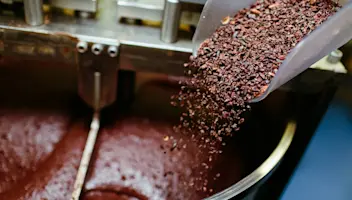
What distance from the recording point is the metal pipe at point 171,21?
103 cm

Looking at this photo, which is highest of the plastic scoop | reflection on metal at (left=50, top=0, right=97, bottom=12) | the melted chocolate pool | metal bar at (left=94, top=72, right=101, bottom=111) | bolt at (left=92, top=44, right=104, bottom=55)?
the plastic scoop

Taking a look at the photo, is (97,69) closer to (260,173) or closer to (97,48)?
(97,48)

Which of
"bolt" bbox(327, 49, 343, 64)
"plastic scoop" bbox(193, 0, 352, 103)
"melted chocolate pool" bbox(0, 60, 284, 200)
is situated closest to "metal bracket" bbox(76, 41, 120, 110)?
"melted chocolate pool" bbox(0, 60, 284, 200)

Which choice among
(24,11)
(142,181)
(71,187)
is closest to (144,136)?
(142,181)

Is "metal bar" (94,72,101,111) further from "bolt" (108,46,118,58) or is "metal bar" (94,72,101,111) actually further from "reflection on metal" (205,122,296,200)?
"reflection on metal" (205,122,296,200)

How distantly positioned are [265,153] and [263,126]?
0.39 feet

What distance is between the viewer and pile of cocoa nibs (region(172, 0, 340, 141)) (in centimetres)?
88

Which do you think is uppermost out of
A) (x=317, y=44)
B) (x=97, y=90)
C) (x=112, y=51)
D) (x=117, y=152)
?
(x=317, y=44)

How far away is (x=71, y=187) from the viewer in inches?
42.1

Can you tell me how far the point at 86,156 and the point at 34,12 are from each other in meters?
0.39

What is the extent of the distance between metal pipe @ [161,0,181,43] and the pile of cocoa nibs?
13cm

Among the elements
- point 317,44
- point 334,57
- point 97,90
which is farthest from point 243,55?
→ point 97,90

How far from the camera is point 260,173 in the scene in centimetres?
96

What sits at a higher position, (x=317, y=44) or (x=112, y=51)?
(x=317, y=44)
